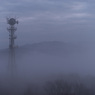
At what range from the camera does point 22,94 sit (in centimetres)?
3112

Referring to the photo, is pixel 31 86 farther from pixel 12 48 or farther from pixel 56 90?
pixel 12 48

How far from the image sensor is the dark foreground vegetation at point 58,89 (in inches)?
1268

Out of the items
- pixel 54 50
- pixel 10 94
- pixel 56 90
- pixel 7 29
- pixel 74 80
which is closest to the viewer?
pixel 10 94

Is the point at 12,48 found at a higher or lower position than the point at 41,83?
higher

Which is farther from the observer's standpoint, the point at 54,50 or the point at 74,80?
the point at 54,50

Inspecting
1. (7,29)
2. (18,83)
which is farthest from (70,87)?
(7,29)

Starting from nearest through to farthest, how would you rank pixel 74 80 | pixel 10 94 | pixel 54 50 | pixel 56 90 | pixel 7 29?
pixel 10 94, pixel 56 90, pixel 7 29, pixel 74 80, pixel 54 50

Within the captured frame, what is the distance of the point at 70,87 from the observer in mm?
35656

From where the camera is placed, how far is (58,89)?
34.4m

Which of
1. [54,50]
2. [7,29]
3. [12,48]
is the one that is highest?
[7,29]

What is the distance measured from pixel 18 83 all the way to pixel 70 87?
8.20m

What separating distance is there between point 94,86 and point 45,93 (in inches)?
320

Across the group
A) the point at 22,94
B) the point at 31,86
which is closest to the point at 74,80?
the point at 31,86

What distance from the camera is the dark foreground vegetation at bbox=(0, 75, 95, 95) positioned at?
32219 mm
